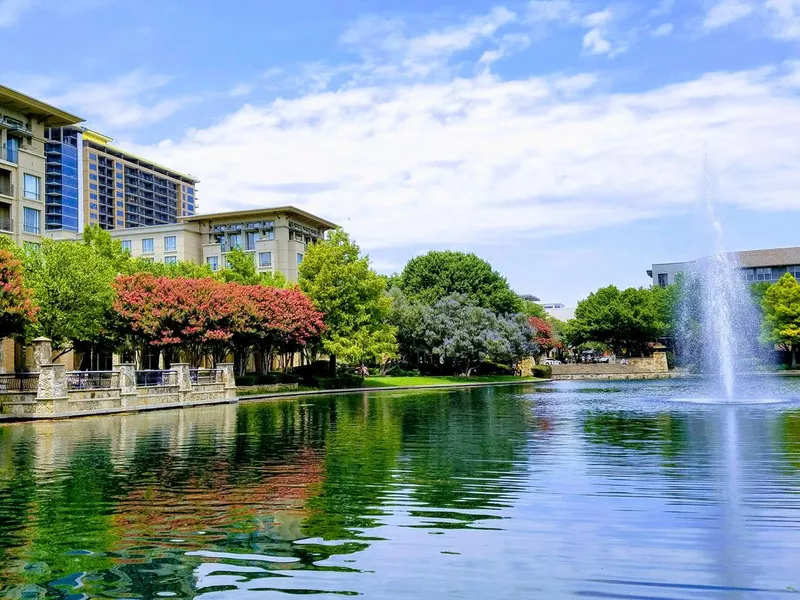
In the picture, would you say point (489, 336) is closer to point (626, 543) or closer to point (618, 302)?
point (618, 302)

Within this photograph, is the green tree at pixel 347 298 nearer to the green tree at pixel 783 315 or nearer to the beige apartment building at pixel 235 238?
the beige apartment building at pixel 235 238

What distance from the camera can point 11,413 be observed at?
99.9 ft

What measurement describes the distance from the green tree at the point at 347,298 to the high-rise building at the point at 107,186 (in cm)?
9254

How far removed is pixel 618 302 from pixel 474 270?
21.5 metres

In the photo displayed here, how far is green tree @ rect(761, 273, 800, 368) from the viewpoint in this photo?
256ft

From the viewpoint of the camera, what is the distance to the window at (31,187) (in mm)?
53875

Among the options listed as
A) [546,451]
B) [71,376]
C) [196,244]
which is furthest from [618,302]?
[546,451]

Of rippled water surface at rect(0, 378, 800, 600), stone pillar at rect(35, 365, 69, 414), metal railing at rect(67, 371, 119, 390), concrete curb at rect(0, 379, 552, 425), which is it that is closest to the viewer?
rippled water surface at rect(0, 378, 800, 600)

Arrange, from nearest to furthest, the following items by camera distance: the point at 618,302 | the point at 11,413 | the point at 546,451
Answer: the point at 546,451, the point at 11,413, the point at 618,302

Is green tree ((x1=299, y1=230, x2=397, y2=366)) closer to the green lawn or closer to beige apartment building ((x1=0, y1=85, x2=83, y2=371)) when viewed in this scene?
the green lawn

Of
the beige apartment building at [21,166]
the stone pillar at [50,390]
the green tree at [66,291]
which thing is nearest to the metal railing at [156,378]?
the stone pillar at [50,390]

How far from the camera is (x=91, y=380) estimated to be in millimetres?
34031

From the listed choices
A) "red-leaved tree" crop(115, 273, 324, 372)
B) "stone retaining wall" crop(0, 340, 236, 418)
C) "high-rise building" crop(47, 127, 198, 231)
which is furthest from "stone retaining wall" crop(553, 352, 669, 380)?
"high-rise building" crop(47, 127, 198, 231)

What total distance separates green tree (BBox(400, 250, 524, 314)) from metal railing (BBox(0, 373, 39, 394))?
52.6 meters
